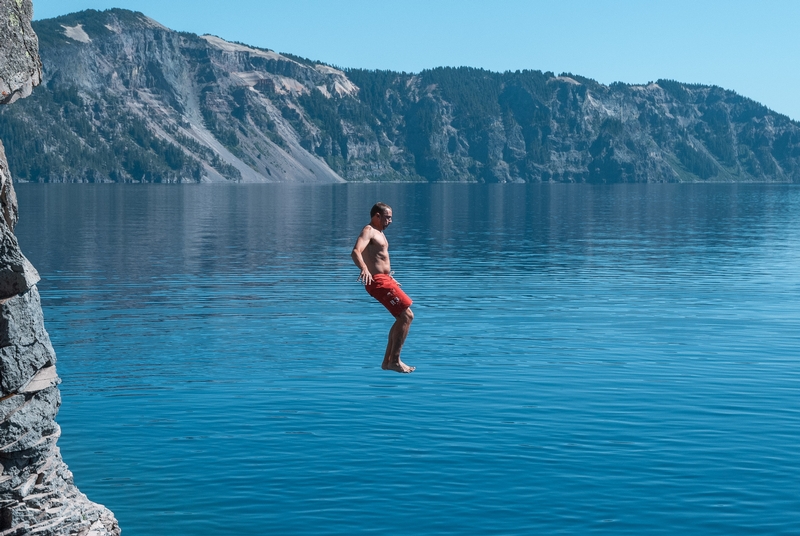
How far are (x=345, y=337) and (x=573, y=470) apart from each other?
62.3ft

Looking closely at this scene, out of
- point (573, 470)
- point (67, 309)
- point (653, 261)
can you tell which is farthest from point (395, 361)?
point (653, 261)

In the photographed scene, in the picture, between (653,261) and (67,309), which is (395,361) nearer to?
(67,309)

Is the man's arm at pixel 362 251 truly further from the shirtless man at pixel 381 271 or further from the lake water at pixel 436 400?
the lake water at pixel 436 400

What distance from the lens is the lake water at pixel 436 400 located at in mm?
21109

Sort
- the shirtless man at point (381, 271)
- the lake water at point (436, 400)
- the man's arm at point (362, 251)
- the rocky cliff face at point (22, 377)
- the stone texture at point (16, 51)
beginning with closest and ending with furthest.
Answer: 1. the stone texture at point (16, 51)
2. the rocky cliff face at point (22, 377)
3. the man's arm at point (362, 251)
4. the shirtless man at point (381, 271)
5. the lake water at point (436, 400)

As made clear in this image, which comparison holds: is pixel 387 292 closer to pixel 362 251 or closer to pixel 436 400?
pixel 362 251

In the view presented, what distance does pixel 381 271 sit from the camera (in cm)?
1939

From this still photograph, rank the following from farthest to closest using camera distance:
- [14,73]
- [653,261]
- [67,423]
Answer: [653,261] → [67,423] → [14,73]

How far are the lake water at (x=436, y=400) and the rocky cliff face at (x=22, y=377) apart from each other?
326cm

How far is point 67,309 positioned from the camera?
47.3 metres

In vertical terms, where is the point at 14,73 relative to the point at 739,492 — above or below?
above

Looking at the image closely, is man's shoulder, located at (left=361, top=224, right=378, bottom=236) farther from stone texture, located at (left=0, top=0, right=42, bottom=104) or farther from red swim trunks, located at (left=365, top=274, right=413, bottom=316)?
stone texture, located at (left=0, top=0, right=42, bottom=104)

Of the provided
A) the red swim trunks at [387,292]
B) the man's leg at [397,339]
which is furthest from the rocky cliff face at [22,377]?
the man's leg at [397,339]

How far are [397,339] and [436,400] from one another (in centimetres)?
1038
